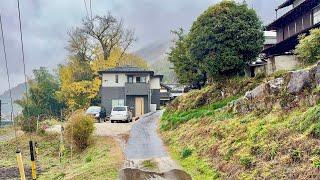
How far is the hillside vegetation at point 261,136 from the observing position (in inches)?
461

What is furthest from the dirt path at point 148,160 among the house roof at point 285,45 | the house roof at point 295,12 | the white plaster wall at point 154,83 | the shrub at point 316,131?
the white plaster wall at point 154,83

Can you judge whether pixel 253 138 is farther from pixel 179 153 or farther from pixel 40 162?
pixel 40 162

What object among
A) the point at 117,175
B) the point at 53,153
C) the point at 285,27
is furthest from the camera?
the point at 285,27

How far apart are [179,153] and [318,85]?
668 cm

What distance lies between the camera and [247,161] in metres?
13.1

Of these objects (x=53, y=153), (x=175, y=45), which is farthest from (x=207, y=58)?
(x=175, y=45)

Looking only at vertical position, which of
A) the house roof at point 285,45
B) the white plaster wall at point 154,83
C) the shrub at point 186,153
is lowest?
the shrub at point 186,153

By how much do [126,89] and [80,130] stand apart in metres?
26.1

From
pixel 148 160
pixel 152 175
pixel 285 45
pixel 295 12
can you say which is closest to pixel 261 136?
pixel 152 175

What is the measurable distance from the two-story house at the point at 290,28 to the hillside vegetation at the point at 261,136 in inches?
242

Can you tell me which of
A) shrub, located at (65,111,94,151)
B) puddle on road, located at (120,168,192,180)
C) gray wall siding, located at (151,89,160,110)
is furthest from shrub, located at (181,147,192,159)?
gray wall siding, located at (151,89,160,110)

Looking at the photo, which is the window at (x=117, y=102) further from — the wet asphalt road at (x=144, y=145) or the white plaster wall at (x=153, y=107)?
the wet asphalt road at (x=144, y=145)

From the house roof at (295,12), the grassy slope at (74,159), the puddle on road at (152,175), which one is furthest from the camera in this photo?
the house roof at (295,12)

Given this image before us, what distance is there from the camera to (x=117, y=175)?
1630 centimetres
